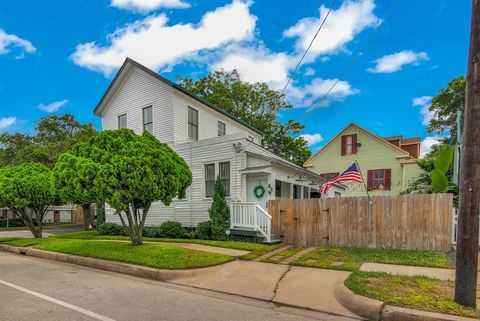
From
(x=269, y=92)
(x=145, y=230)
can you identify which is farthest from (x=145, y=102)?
(x=269, y=92)

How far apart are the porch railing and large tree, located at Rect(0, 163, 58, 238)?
24.7ft

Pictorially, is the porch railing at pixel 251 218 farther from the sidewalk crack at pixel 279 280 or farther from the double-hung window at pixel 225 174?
the sidewalk crack at pixel 279 280

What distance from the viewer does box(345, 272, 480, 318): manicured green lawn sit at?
4.32 m

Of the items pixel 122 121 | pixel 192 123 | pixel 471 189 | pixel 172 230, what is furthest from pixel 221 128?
pixel 471 189

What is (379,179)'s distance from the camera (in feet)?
80.5

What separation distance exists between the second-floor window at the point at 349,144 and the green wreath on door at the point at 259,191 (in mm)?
15223

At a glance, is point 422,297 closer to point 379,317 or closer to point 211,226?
point 379,317

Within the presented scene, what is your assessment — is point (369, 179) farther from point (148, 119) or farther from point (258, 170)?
point (148, 119)

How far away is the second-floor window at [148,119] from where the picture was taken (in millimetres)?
16312

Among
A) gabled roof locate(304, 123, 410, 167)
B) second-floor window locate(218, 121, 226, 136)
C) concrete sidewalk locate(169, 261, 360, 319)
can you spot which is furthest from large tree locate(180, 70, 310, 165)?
concrete sidewalk locate(169, 261, 360, 319)

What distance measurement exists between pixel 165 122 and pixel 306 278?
11.2 m

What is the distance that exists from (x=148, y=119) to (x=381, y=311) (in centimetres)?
1459

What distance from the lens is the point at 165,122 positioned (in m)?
15.5

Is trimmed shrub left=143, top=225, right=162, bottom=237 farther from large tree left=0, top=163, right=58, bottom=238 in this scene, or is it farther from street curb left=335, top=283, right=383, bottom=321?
street curb left=335, top=283, right=383, bottom=321
